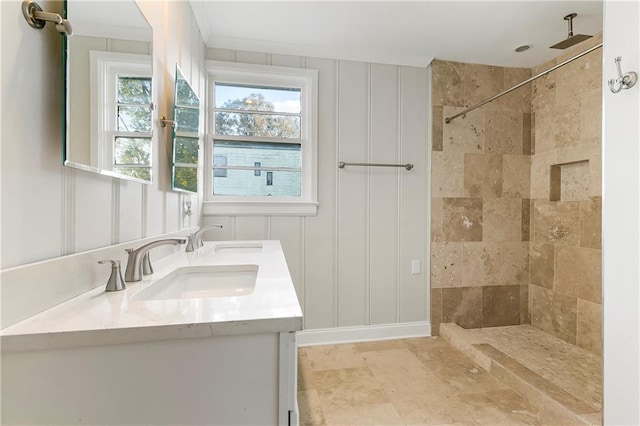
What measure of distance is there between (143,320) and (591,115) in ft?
9.45

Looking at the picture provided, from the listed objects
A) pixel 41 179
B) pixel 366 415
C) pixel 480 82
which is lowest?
pixel 366 415

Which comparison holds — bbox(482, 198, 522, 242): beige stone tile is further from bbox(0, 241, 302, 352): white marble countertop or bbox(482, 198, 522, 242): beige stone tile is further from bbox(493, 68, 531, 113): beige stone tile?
bbox(0, 241, 302, 352): white marble countertop

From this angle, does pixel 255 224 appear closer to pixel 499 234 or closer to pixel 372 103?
pixel 372 103

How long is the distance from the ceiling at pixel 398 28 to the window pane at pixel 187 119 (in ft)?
2.28

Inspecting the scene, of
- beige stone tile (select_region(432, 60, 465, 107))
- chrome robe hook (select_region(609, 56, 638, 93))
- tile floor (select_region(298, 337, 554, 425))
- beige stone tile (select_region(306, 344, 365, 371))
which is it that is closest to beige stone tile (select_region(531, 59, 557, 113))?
beige stone tile (select_region(432, 60, 465, 107))

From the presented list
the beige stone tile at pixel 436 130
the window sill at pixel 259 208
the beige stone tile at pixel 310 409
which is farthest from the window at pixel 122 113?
the beige stone tile at pixel 436 130

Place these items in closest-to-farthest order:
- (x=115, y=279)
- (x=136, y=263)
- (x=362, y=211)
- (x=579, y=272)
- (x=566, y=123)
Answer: (x=115, y=279)
(x=136, y=263)
(x=579, y=272)
(x=566, y=123)
(x=362, y=211)

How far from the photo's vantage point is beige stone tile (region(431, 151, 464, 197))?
2404mm

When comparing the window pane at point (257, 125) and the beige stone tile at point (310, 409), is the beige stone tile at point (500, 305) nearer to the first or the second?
the beige stone tile at point (310, 409)

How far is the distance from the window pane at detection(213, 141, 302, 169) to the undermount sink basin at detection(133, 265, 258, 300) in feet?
4.19

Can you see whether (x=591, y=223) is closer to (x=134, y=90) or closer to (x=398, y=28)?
(x=398, y=28)

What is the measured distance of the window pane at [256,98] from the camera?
2.24 meters

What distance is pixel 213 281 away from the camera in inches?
44.9

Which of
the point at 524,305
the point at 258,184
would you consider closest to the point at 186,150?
the point at 258,184
